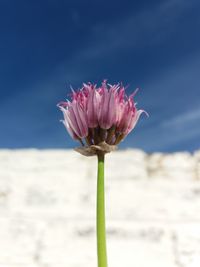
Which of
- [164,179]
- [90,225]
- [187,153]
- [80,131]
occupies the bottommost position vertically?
[80,131]

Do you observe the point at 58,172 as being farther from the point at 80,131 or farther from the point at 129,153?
the point at 80,131

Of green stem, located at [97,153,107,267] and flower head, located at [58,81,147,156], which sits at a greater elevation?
flower head, located at [58,81,147,156]

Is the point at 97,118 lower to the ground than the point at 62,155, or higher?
lower

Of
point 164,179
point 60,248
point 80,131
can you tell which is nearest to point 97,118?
point 80,131

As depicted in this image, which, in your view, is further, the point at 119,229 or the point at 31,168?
the point at 31,168

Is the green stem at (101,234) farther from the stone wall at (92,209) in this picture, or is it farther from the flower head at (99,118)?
the stone wall at (92,209)

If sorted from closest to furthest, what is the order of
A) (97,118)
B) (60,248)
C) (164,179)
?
(97,118), (60,248), (164,179)

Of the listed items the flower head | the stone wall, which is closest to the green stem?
the flower head

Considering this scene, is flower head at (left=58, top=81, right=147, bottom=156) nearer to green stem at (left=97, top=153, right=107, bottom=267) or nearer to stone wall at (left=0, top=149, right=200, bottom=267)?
green stem at (left=97, top=153, right=107, bottom=267)

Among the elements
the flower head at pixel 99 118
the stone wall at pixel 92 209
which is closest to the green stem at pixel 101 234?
the flower head at pixel 99 118
